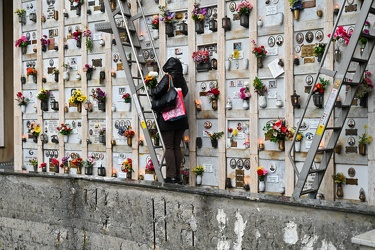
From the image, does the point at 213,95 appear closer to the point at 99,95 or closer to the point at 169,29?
the point at 169,29

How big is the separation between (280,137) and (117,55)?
137 inches

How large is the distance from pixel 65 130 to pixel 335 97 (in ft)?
18.4

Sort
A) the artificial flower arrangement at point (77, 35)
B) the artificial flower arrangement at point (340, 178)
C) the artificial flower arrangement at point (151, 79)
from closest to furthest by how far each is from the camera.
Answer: the artificial flower arrangement at point (340, 178) < the artificial flower arrangement at point (151, 79) < the artificial flower arrangement at point (77, 35)

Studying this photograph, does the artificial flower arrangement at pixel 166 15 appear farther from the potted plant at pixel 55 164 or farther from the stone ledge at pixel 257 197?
the potted plant at pixel 55 164

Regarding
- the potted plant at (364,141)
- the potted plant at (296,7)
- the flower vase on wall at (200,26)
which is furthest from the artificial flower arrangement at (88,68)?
the potted plant at (364,141)

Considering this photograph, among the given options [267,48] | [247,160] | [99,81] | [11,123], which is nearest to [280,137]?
[247,160]

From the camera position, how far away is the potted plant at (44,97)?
11.4 metres

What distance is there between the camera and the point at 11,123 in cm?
1472

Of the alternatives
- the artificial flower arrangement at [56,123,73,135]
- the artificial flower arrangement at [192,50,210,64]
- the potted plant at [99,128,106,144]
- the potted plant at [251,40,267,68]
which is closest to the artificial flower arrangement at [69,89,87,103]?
the artificial flower arrangement at [56,123,73,135]

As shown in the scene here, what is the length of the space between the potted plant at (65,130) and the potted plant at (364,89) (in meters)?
5.53

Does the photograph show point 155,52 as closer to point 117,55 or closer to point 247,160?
point 117,55

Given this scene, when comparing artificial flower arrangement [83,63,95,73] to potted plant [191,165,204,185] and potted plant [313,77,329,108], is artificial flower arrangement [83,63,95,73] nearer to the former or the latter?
potted plant [191,165,204,185]

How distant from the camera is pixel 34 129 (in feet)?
38.0

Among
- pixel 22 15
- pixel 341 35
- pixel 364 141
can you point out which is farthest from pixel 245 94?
pixel 22 15
